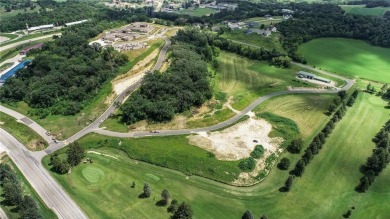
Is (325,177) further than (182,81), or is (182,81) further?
(182,81)

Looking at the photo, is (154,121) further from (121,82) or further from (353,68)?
(353,68)

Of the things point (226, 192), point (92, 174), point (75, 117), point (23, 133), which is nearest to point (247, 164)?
point (226, 192)

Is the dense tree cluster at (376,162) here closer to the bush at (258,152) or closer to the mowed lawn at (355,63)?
the bush at (258,152)

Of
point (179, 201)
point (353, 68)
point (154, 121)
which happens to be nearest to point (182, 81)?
point (154, 121)

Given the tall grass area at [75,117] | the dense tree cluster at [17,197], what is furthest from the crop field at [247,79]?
→ the dense tree cluster at [17,197]

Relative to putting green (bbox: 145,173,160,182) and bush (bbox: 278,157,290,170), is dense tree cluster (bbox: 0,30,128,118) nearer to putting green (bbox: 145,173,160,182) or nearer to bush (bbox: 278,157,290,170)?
putting green (bbox: 145,173,160,182)

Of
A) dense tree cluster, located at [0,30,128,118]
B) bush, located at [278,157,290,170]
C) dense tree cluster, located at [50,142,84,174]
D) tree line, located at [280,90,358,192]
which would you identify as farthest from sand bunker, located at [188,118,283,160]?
dense tree cluster, located at [0,30,128,118]
